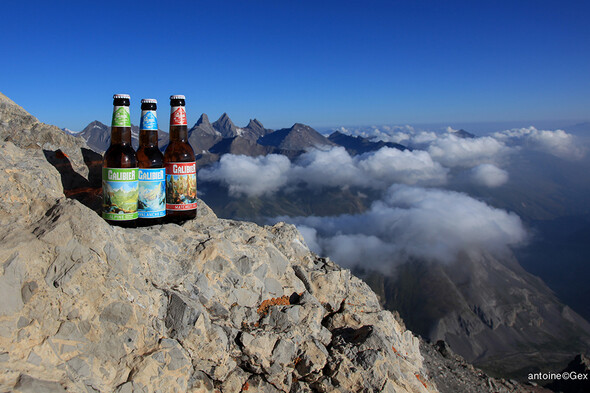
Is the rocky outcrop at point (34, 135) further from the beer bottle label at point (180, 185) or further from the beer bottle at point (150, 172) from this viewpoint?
the beer bottle label at point (180, 185)

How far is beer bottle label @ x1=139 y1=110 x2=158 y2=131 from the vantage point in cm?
766

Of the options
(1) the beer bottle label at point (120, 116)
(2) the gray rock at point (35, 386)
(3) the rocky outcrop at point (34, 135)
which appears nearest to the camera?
(2) the gray rock at point (35, 386)

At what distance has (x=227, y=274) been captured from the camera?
25.4 feet

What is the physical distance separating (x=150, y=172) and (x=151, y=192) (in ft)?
1.36

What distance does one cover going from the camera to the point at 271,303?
797 cm

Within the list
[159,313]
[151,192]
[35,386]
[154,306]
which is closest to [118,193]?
[151,192]

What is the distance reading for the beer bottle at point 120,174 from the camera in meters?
7.00

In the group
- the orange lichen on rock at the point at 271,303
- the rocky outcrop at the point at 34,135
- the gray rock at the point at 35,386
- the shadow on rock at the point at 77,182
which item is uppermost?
the rocky outcrop at the point at 34,135

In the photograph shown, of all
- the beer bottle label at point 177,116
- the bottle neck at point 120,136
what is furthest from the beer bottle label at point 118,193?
the beer bottle label at point 177,116

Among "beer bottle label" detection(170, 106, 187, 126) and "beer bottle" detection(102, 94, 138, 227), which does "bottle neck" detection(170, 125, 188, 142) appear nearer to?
"beer bottle label" detection(170, 106, 187, 126)

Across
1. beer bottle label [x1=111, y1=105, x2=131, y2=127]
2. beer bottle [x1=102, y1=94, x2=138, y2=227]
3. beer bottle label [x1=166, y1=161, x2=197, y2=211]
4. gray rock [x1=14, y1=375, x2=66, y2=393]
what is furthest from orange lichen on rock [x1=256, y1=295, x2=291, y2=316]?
beer bottle label [x1=111, y1=105, x2=131, y2=127]

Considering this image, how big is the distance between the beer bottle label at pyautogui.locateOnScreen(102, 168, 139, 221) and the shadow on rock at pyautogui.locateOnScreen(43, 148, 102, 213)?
1.39 meters

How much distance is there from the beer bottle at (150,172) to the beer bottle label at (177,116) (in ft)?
1.23

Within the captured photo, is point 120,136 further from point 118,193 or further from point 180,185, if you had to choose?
point 180,185
